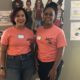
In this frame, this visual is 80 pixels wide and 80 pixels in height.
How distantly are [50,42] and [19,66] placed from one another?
46cm

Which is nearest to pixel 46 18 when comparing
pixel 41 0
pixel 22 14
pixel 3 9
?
pixel 22 14

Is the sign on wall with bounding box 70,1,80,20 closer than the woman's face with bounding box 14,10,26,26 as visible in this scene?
No

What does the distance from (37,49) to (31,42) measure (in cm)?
11

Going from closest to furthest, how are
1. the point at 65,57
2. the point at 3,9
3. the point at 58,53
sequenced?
the point at 58,53 → the point at 3,9 → the point at 65,57

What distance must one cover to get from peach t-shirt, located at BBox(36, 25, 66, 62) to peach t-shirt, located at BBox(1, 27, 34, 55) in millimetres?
167

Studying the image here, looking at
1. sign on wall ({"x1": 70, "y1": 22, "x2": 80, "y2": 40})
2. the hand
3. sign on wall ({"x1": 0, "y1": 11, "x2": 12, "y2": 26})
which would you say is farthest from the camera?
sign on wall ({"x1": 70, "y1": 22, "x2": 80, "y2": 40})

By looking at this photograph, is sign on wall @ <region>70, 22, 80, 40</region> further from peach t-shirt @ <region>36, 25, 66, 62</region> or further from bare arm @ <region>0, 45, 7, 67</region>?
bare arm @ <region>0, 45, 7, 67</region>

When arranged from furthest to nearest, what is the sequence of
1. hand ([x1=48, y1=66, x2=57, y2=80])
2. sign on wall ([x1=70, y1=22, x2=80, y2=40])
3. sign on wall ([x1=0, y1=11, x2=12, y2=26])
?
sign on wall ([x1=70, y1=22, x2=80, y2=40]) < sign on wall ([x1=0, y1=11, x2=12, y2=26]) < hand ([x1=48, y1=66, x2=57, y2=80])

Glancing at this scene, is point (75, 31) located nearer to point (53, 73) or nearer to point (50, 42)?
point (50, 42)

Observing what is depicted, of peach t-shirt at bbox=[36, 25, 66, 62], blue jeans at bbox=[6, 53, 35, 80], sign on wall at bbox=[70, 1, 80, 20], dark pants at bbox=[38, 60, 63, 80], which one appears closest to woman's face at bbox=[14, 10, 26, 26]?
peach t-shirt at bbox=[36, 25, 66, 62]

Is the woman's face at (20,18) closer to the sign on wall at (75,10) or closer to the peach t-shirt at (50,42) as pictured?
the peach t-shirt at (50,42)

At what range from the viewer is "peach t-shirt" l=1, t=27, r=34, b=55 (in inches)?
98.9

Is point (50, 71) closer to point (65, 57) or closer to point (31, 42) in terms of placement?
point (31, 42)

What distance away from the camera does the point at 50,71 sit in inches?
97.7
